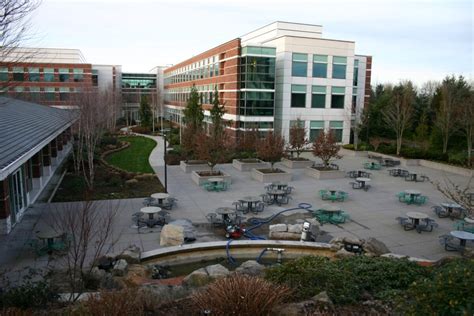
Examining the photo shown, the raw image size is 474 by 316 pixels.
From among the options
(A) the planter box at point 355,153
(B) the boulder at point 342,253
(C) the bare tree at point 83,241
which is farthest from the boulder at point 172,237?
(A) the planter box at point 355,153

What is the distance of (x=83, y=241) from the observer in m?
7.66

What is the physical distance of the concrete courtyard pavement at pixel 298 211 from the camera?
13.0 m

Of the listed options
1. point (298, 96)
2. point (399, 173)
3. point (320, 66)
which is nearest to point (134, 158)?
point (298, 96)

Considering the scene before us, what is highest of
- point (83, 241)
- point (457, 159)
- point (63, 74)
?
point (63, 74)

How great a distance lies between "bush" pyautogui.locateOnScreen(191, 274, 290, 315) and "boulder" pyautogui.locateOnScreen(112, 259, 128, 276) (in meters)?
3.83

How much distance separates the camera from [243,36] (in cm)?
6022

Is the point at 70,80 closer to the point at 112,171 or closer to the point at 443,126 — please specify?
the point at 112,171

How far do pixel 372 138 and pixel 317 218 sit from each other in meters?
35.5

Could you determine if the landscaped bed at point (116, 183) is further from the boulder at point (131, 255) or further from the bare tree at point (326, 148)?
the bare tree at point (326, 148)

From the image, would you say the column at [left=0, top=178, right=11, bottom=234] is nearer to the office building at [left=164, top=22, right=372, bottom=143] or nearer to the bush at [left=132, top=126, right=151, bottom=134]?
the office building at [left=164, top=22, right=372, bottom=143]

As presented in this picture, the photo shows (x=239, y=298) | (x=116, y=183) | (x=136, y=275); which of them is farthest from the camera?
(x=116, y=183)

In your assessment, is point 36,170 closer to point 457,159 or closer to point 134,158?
point 134,158

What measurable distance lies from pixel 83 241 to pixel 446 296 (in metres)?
6.36

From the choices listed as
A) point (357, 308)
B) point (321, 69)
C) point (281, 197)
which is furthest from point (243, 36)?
point (357, 308)
